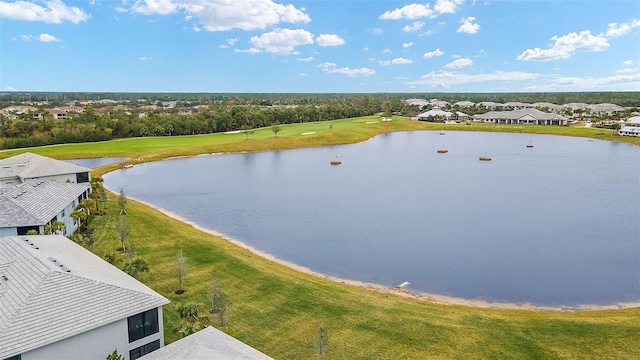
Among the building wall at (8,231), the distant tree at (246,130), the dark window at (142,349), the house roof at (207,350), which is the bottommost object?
the dark window at (142,349)

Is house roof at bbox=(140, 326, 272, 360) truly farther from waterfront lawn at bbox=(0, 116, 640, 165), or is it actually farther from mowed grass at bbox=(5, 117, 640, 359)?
waterfront lawn at bbox=(0, 116, 640, 165)

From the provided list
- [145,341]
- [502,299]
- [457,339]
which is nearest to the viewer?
[145,341]

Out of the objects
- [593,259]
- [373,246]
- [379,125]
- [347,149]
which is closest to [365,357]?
[373,246]

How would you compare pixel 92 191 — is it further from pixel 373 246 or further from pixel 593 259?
pixel 593 259

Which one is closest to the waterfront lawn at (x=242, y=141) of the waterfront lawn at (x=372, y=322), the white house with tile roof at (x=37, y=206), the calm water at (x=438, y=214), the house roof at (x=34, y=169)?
the calm water at (x=438, y=214)

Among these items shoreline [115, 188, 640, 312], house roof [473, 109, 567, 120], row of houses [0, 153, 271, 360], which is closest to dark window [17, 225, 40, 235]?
row of houses [0, 153, 271, 360]

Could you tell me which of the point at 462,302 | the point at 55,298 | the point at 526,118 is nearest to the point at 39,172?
the point at 55,298

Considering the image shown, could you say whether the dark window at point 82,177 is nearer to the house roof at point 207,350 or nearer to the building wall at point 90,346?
the building wall at point 90,346
